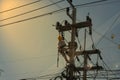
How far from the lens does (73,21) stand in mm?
16312

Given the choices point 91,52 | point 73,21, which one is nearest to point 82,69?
point 91,52

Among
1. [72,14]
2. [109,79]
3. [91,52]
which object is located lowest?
[109,79]

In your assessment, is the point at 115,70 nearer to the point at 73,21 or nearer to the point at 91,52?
the point at 91,52

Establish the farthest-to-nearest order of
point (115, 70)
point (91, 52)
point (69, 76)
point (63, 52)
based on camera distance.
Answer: point (115, 70) → point (91, 52) → point (63, 52) → point (69, 76)

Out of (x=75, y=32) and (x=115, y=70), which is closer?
(x=75, y=32)

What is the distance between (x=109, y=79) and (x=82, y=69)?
2564 mm

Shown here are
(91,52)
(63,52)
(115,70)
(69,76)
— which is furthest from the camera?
(115,70)

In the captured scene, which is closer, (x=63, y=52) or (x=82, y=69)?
(x=63, y=52)

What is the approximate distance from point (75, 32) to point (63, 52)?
1281 millimetres

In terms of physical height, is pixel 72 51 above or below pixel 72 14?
below

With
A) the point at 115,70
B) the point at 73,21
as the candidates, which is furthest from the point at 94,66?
the point at 73,21

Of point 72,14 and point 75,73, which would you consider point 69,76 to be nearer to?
point 75,73

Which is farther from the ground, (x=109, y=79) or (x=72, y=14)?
(x=72, y=14)

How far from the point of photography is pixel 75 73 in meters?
15.5
